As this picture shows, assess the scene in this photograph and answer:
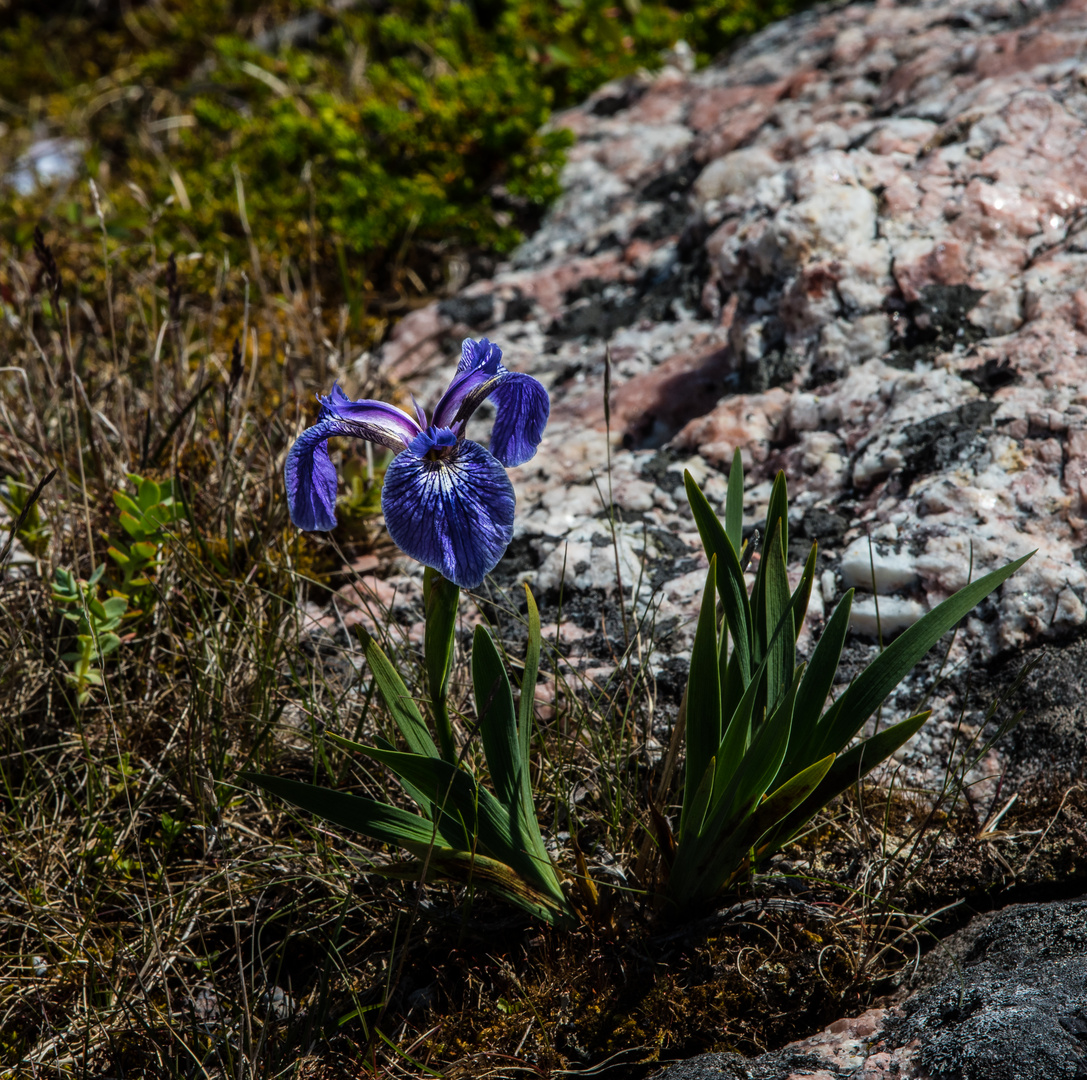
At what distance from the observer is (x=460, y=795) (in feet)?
4.97

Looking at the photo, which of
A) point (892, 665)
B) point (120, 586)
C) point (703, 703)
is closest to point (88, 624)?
point (120, 586)

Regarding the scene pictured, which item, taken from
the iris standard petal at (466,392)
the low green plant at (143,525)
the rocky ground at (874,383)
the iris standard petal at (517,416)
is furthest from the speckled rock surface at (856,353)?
the low green plant at (143,525)

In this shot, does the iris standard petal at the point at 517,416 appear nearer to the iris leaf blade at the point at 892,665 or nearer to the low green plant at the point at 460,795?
the low green plant at the point at 460,795

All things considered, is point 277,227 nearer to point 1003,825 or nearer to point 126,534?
point 126,534

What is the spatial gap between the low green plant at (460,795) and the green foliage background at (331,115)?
187cm

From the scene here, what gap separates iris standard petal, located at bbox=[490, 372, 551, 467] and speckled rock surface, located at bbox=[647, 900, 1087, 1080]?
3.52 feet

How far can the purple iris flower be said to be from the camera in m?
1.31

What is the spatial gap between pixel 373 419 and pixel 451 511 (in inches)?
10.0

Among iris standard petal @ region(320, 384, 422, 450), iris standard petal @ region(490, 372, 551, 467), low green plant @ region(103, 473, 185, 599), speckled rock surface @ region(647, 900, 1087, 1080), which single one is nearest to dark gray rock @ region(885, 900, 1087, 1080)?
speckled rock surface @ region(647, 900, 1087, 1080)

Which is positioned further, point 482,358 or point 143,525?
point 143,525

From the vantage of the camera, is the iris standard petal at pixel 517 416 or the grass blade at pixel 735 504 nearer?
the iris standard petal at pixel 517 416

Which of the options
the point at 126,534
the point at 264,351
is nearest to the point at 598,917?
the point at 126,534

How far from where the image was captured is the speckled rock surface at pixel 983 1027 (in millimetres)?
1188

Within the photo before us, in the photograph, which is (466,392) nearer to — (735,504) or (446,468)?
(446,468)
